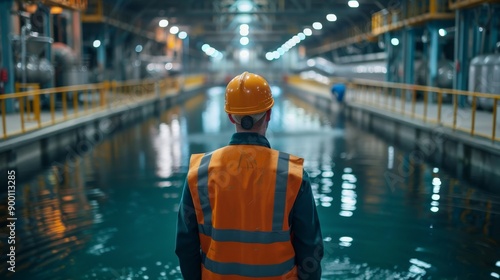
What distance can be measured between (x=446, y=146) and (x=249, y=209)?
35.9 feet

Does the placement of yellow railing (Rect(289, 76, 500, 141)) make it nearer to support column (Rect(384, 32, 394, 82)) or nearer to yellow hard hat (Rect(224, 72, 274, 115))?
support column (Rect(384, 32, 394, 82))

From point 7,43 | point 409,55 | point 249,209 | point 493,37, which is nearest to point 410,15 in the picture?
point 409,55

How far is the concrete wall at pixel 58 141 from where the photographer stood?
10.5m

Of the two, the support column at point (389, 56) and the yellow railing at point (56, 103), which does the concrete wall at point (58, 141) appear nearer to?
the yellow railing at point (56, 103)

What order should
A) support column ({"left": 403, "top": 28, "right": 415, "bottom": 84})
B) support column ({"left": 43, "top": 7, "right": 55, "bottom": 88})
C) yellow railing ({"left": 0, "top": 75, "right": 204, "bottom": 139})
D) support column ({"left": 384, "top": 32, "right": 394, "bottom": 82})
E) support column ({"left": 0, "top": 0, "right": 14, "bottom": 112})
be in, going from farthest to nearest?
1. support column ({"left": 384, "top": 32, "right": 394, "bottom": 82})
2. support column ({"left": 403, "top": 28, "right": 415, "bottom": 84})
3. support column ({"left": 43, "top": 7, "right": 55, "bottom": 88})
4. support column ({"left": 0, "top": 0, "right": 14, "bottom": 112})
5. yellow railing ({"left": 0, "top": 75, "right": 204, "bottom": 139})

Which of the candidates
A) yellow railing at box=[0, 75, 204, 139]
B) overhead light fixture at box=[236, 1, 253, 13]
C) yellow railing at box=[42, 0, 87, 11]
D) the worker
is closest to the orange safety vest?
the worker

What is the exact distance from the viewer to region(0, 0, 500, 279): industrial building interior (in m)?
5.61

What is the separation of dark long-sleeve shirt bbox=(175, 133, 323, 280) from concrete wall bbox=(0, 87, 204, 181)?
26.1 feet

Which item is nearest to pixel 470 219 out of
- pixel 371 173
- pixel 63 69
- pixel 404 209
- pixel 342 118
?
pixel 404 209

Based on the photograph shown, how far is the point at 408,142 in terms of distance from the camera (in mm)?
14156

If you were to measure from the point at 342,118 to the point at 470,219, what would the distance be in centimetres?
1436

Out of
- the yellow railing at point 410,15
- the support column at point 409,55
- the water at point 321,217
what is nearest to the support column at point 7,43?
the water at point 321,217

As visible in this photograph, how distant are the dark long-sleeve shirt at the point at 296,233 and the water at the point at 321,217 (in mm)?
2775

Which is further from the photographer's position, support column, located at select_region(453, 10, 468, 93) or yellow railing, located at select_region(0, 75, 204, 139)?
support column, located at select_region(453, 10, 468, 93)
